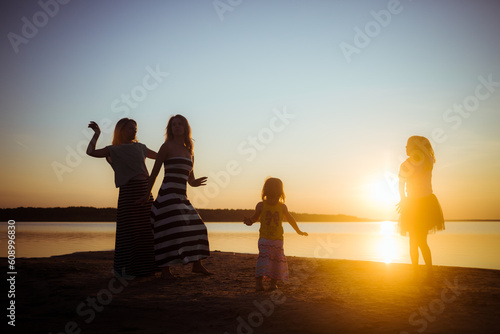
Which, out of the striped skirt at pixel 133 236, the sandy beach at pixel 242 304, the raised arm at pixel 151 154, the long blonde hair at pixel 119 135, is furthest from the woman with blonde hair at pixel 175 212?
the long blonde hair at pixel 119 135

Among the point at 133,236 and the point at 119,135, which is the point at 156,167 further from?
the point at 133,236

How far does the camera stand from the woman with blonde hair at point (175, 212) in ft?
19.0

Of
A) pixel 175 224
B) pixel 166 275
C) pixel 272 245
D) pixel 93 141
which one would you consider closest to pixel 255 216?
pixel 272 245

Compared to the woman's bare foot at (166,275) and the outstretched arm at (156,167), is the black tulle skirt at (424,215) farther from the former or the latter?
the outstretched arm at (156,167)

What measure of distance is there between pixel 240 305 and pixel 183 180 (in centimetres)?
252

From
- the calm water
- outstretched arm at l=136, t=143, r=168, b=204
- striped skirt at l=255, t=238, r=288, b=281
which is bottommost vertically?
the calm water

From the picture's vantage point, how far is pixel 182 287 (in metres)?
5.07

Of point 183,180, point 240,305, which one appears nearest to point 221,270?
point 183,180

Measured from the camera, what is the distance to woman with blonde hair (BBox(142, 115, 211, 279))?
5.79m

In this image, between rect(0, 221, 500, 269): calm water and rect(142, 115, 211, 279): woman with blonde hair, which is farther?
rect(0, 221, 500, 269): calm water

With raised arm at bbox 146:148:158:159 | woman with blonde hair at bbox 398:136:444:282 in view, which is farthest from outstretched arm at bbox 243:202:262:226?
woman with blonde hair at bbox 398:136:444:282

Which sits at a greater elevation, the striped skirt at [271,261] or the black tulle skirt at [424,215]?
the black tulle skirt at [424,215]

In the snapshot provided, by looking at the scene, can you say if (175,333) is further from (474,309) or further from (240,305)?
(474,309)

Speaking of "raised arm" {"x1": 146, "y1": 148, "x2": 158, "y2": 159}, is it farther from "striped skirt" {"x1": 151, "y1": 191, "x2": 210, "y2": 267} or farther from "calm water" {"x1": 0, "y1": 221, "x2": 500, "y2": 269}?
"calm water" {"x1": 0, "y1": 221, "x2": 500, "y2": 269}
